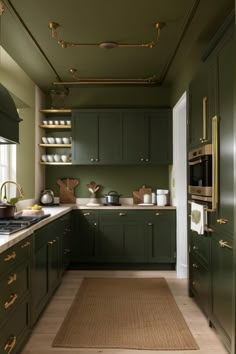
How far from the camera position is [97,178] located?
5367mm

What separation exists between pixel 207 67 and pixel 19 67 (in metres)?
2.42

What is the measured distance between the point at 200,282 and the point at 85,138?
2.73m

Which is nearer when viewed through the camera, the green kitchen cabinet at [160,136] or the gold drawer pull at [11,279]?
the gold drawer pull at [11,279]

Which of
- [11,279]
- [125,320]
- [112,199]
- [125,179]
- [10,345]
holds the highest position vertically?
[125,179]

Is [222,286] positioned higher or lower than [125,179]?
lower

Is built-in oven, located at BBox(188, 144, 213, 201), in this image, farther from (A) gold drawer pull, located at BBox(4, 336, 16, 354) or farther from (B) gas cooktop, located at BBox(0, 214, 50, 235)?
(A) gold drawer pull, located at BBox(4, 336, 16, 354)

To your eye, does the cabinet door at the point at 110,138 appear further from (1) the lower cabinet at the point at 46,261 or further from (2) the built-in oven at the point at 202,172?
(2) the built-in oven at the point at 202,172

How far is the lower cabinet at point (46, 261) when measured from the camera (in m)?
2.84

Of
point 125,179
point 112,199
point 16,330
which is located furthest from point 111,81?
point 16,330

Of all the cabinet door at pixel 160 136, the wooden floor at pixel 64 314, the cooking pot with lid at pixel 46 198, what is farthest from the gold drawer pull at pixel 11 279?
the cabinet door at pixel 160 136

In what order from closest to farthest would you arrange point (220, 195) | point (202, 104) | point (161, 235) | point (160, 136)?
1. point (220, 195)
2. point (202, 104)
3. point (161, 235)
4. point (160, 136)

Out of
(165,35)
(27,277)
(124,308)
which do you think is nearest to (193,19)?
(165,35)

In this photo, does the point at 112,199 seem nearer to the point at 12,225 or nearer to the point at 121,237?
the point at 121,237

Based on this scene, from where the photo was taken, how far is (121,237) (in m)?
4.80
